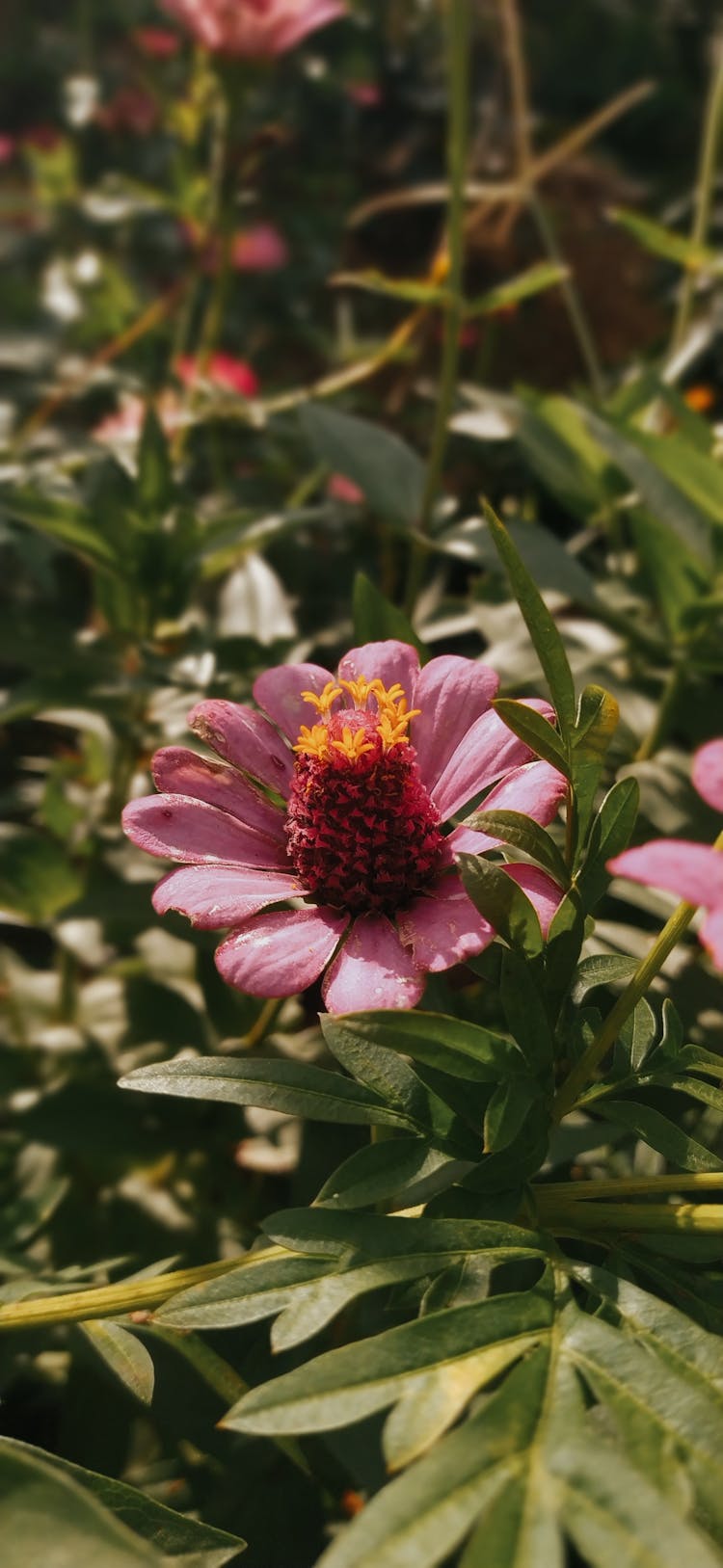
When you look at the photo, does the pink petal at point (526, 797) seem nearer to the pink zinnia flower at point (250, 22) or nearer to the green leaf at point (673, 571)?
the green leaf at point (673, 571)

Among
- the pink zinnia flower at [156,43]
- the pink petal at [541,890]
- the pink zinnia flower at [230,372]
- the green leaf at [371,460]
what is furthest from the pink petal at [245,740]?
the pink zinnia flower at [156,43]

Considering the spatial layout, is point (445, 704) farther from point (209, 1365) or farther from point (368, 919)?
point (209, 1365)

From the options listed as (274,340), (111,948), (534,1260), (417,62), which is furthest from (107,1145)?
(417,62)

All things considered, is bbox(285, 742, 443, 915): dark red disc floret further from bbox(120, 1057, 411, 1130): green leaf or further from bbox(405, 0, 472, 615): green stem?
bbox(405, 0, 472, 615): green stem

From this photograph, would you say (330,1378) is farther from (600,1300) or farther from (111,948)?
(111,948)

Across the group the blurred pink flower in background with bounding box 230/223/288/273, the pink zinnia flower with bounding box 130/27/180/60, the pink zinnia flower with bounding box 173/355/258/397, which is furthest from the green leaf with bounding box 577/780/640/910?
the pink zinnia flower with bounding box 130/27/180/60
